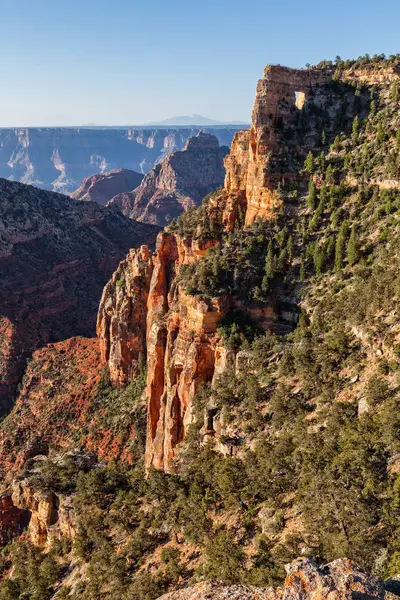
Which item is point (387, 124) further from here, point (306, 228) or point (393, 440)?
point (393, 440)

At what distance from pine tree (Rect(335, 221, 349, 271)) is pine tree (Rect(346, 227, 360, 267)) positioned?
3.16ft

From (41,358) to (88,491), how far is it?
208ft

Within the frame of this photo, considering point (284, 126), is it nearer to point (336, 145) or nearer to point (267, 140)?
point (267, 140)

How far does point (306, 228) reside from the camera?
175 ft

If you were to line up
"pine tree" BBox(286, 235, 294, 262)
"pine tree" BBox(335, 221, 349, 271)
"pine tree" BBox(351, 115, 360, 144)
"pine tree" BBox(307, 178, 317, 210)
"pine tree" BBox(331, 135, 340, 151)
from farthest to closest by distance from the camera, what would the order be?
"pine tree" BBox(331, 135, 340, 151)
"pine tree" BBox(351, 115, 360, 144)
"pine tree" BBox(307, 178, 317, 210)
"pine tree" BBox(286, 235, 294, 262)
"pine tree" BBox(335, 221, 349, 271)

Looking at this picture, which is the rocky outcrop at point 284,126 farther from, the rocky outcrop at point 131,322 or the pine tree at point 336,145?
the rocky outcrop at point 131,322

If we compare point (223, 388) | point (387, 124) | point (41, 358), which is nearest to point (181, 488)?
point (223, 388)

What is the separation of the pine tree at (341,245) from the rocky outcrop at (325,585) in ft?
121

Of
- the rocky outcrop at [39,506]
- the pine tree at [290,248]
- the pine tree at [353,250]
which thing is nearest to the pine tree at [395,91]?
the pine tree at [353,250]

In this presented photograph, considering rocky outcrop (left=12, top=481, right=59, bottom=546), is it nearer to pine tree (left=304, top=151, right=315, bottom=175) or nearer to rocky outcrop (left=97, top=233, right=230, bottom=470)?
rocky outcrop (left=97, top=233, right=230, bottom=470)

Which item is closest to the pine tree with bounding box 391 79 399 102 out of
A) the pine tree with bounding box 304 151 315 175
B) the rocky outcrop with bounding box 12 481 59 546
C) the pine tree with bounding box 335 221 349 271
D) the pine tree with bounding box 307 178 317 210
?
the pine tree with bounding box 304 151 315 175

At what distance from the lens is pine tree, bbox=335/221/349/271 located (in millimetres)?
47231

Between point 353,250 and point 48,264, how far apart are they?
111989mm

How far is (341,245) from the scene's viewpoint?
47.6 metres
